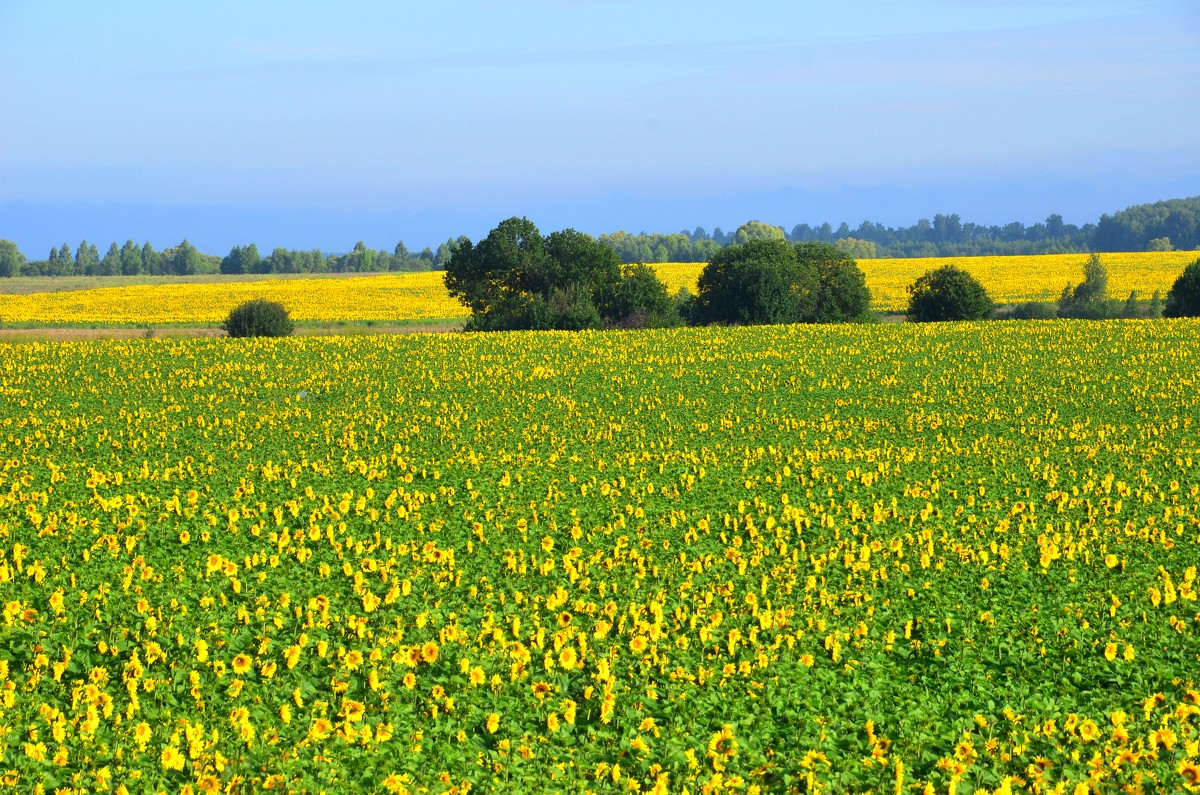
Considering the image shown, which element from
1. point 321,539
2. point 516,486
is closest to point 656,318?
point 516,486

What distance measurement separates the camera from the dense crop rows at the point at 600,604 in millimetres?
8516

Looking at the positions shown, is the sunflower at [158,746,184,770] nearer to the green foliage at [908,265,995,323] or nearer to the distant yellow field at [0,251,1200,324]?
the green foliage at [908,265,995,323]

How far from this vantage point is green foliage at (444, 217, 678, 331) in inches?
2324

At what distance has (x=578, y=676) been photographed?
33.2ft

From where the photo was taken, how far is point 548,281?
197 ft

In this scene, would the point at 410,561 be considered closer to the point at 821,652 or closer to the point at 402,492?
the point at 402,492

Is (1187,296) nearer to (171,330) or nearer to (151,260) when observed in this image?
(171,330)

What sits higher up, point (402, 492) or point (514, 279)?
point (514, 279)

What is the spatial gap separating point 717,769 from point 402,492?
9.35 m

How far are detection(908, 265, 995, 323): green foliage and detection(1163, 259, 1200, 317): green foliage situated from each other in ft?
33.6

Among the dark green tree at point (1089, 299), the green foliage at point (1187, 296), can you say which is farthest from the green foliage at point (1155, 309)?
the dark green tree at point (1089, 299)

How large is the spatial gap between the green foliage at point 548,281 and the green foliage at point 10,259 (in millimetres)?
121802

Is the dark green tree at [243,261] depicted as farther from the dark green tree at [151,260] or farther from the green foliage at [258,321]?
the green foliage at [258,321]

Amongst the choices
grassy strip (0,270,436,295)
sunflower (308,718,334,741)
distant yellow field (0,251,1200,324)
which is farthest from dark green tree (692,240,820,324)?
grassy strip (0,270,436,295)
